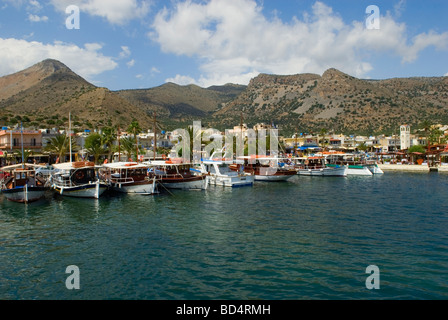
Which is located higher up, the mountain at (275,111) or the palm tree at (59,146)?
the mountain at (275,111)

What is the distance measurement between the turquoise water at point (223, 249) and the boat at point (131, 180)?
4980mm

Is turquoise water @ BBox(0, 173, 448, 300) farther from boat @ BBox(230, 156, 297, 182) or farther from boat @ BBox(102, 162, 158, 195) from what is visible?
boat @ BBox(230, 156, 297, 182)

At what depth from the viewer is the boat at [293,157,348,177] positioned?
201 feet

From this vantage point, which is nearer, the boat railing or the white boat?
the boat railing

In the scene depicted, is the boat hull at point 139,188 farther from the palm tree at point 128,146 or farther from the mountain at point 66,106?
the mountain at point 66,106

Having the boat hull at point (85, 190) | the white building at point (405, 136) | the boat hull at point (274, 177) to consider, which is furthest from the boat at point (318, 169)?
the white building at point (405, 136)

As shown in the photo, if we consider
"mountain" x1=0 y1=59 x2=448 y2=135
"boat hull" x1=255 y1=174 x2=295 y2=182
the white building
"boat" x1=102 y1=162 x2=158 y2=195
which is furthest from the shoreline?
"mountain" x1=0 y1=59 x2=448 y2=135

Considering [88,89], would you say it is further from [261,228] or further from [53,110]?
[261,228]

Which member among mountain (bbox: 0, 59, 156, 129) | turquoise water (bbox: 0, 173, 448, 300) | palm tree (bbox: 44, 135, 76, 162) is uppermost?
mountain (bbox: 0, 59, 156, 129)

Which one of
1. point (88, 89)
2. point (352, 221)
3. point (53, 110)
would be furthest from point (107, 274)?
point (88, 89)

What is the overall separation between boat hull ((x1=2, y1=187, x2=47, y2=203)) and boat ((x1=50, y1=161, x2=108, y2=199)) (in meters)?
2.92

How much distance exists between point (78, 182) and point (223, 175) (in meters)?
18.3

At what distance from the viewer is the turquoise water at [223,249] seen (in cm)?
1333
